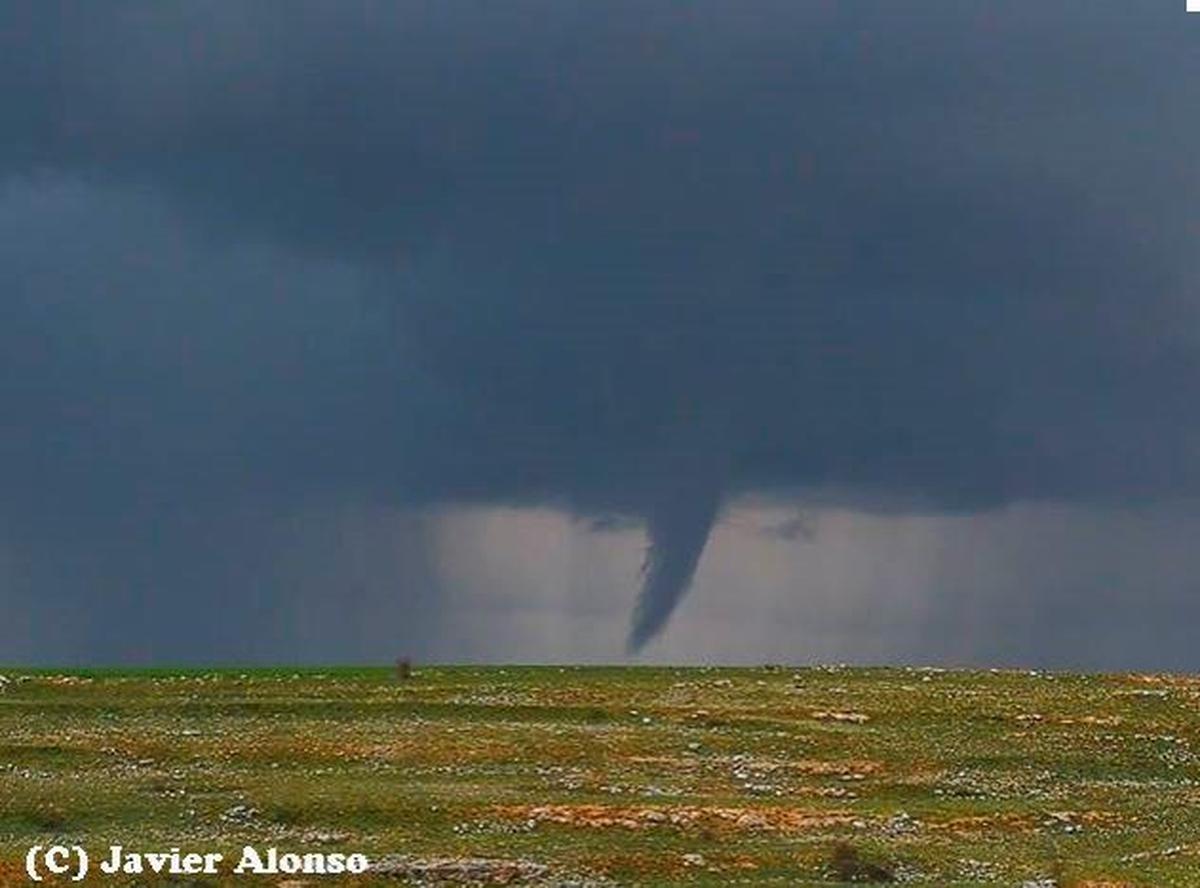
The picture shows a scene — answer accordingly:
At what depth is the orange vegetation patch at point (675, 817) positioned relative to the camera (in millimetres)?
46875

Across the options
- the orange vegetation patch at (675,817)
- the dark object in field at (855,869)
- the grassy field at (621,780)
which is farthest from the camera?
the orange vegetation patch at (675,817)

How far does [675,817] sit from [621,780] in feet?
23.7

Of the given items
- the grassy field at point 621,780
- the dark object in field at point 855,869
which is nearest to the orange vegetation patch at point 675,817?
the grassy field at point 621,780

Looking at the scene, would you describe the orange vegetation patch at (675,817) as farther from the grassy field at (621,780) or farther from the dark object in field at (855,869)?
the dark object in field at (855,869)

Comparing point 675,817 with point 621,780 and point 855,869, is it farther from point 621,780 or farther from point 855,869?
point 621,780

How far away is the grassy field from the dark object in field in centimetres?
7

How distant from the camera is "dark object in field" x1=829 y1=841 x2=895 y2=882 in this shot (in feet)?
137

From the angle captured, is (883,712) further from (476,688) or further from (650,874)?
(650,874)

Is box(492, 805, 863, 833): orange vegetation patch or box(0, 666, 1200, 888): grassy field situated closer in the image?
box(0, 666, 1200, 888): grassy field

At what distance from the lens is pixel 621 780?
54.5 meters

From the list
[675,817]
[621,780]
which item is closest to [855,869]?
[675,817]

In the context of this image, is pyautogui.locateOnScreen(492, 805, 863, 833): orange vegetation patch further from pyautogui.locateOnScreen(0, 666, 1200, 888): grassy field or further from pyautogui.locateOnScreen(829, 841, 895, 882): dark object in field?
pyautogui.locateOnScreen(829, 841, 895, 882): dark object in field

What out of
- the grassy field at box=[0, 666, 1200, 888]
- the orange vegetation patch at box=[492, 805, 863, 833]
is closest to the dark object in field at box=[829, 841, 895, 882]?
the grassy field at box=[0, 666, 1200, 888]

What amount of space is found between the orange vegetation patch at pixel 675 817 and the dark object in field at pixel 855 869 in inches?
173
